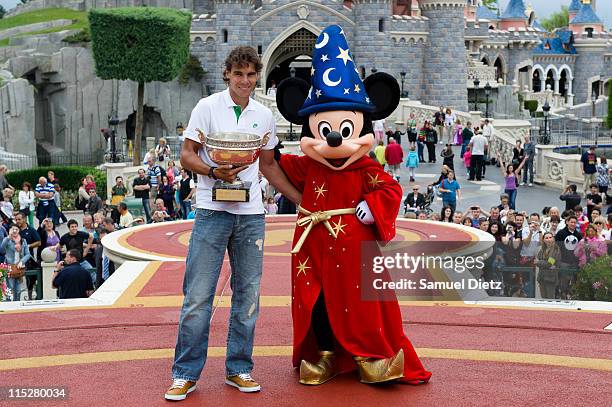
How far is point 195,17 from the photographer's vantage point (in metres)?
42.5

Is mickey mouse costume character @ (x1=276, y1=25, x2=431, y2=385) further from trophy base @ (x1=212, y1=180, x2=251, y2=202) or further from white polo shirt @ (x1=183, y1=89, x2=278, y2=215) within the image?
trophy base @ (x1=212, y1=180, x2=251, y2=202)

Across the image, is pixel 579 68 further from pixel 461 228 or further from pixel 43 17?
pixel 461 228

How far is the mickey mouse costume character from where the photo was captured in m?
5.68

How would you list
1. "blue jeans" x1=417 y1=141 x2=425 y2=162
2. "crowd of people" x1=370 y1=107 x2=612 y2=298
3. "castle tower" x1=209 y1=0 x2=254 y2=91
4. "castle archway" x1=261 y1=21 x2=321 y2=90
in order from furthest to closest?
1. "castle archway" x1=261 y1=21 x2=321 y2=90
2. "castle tower" x1=209 y1=0 x2=254 y2=91
3. "blue jeans" x1=417 y1=141 x2=425 y2=162
4. "crowd of people" x1=370 y1=107 x2=612 y2=298

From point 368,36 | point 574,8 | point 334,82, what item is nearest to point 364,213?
point 334,82

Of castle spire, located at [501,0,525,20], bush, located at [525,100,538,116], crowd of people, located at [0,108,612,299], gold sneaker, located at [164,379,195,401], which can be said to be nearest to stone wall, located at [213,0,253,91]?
bush, located at [525,100,538,116]

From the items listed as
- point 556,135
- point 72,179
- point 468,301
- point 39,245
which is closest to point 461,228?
point 468,301

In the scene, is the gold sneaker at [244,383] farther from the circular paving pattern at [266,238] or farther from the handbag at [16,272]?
the handbag at [16,272]

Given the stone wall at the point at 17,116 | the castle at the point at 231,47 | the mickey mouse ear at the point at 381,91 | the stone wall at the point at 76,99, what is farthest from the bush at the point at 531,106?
the mickey mouse ear at the point at 381,91

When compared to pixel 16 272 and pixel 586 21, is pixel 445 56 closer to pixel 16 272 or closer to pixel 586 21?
pixel 586 21

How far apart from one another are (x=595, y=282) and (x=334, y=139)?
4.25 m

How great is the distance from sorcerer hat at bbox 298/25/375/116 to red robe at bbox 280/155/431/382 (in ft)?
1.11

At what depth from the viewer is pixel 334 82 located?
5.95 metres

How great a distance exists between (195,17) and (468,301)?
36.1 meters
